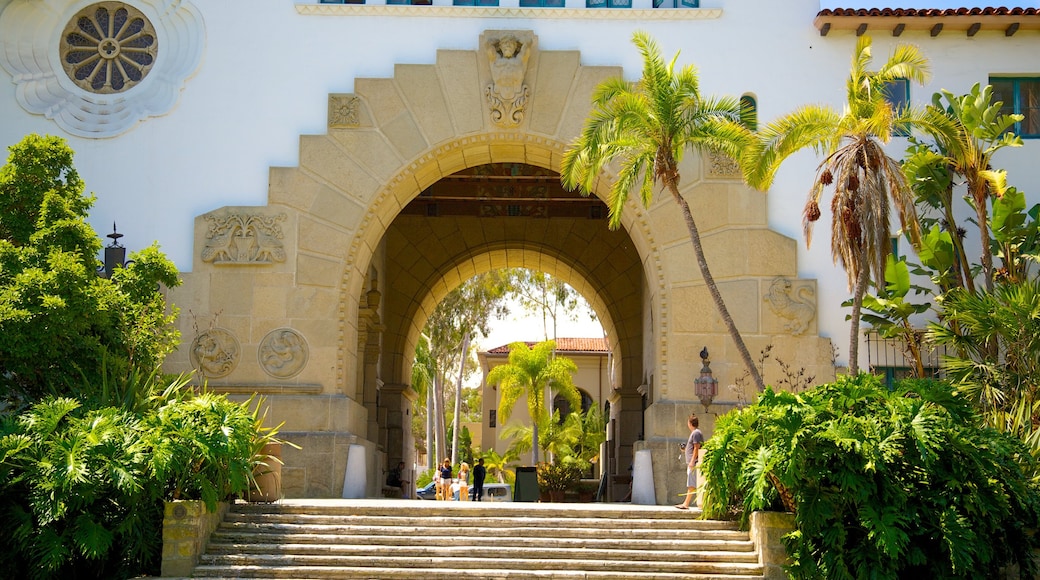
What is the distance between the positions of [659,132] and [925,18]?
570 centimetres

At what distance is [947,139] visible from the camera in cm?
1748

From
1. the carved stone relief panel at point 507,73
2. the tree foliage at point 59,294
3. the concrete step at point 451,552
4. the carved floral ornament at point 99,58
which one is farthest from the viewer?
the carved floral ornament at point 99,58

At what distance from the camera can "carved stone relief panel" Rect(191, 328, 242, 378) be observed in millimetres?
18906

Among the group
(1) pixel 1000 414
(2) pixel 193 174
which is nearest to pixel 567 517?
(1) pixel 1000 414

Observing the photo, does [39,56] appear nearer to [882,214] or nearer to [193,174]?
[193,174]

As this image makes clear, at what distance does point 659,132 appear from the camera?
1748 centimetres

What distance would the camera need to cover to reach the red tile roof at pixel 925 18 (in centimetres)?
1975

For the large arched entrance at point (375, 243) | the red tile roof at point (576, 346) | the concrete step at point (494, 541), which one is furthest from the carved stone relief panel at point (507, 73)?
the red tile roof at point (576, 346)

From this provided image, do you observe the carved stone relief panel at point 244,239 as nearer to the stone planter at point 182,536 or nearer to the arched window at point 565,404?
the stone planter at point 182,536

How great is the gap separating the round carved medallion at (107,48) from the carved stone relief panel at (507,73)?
5827mm

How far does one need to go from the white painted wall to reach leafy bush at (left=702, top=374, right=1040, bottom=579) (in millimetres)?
6615

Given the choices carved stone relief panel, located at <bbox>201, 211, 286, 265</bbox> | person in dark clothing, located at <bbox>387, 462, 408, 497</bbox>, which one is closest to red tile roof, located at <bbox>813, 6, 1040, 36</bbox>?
carved stone relief panel, located at <bbox>201, 211, 286, 265</bbox>

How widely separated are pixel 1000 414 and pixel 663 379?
17.6 ft

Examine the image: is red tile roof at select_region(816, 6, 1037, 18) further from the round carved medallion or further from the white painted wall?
the round carved medallion
